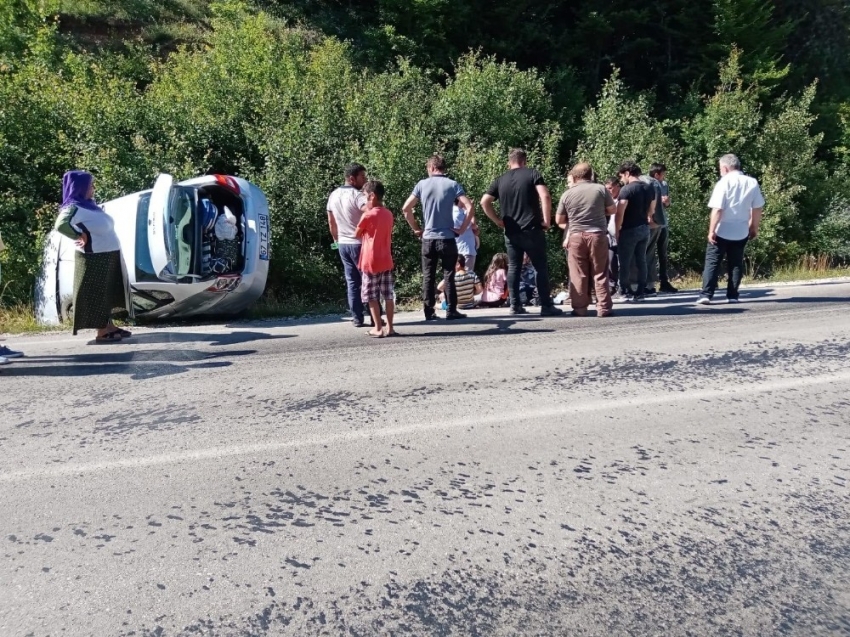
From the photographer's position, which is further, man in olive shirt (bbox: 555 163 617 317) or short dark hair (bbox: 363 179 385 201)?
man in olive shirt (bbox: 555 163 617 317)

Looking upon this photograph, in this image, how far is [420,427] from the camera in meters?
4.71

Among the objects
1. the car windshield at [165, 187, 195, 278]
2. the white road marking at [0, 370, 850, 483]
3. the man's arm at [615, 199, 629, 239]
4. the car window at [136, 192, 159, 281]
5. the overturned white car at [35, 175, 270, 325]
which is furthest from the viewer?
the man's arm at [615, 199, 629, 239]

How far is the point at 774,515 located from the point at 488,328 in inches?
186

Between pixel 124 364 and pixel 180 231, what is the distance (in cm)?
353

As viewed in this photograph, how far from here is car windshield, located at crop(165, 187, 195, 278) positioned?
29.6 ft

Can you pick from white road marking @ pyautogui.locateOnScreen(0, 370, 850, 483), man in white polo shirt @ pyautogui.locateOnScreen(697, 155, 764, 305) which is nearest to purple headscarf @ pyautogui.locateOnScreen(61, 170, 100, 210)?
white road marking @ pyautogui.locateOnScreen(0, 370, 850, 483)

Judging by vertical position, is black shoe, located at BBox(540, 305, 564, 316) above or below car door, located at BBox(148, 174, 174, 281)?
below

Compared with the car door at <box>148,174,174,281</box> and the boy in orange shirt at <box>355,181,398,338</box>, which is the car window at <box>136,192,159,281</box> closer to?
the car door at <box>148,174,174,281</box>

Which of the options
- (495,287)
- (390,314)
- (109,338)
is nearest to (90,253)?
(109,338)

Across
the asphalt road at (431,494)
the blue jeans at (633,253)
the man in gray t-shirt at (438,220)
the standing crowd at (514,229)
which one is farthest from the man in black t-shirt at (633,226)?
the asphalt road at (431,494)

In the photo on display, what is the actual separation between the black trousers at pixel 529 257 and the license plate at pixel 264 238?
3240 millimetres

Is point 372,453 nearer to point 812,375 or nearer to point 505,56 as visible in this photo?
point 812,375

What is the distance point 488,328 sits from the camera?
26.3 ft

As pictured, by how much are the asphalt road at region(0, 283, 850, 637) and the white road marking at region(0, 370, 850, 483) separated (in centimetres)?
2
